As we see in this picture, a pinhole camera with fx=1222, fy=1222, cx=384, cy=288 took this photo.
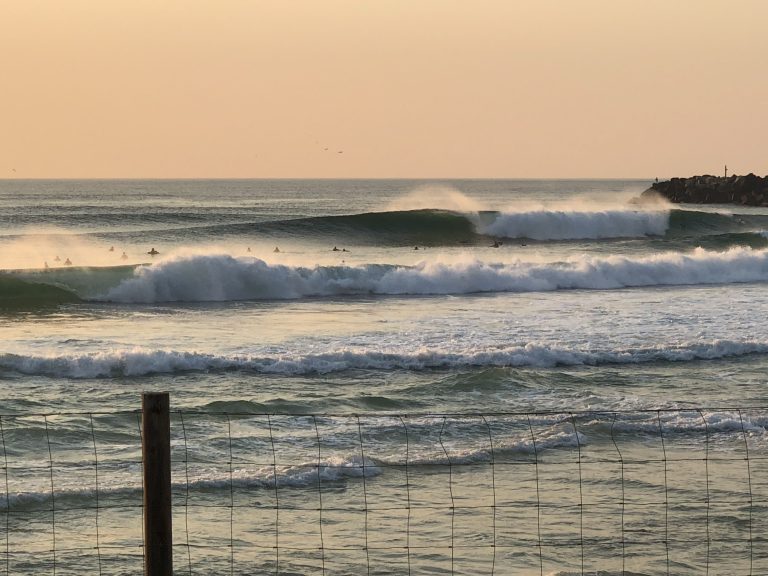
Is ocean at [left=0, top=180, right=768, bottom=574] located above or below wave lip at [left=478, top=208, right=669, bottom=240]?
below

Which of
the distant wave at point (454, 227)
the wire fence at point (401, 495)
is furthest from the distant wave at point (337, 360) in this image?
the distant wave at point (454, 227)

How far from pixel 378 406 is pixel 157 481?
28.9ft

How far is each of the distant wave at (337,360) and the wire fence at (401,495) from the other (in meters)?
3.36

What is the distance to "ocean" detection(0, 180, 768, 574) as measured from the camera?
364 inches

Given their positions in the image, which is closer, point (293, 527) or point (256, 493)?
point (293, 527)

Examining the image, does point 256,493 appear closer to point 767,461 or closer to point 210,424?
point 210,424

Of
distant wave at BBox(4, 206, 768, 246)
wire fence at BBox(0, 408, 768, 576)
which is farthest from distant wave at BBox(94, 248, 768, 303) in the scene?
wire fence at BBox(0, 408, 768, 576)

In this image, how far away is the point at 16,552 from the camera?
29.2 ft

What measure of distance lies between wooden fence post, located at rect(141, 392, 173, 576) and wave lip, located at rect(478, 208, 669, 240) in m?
48.3

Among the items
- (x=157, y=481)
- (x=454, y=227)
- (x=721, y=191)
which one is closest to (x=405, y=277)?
(x=454, y=227)

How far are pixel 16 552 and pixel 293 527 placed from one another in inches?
82.2

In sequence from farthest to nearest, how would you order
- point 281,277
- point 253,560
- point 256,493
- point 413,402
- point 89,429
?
point 281,277 < point 413,402 < point 89,429 < point 256,493 < point 253,560

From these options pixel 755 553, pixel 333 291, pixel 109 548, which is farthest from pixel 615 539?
pixel 333 291

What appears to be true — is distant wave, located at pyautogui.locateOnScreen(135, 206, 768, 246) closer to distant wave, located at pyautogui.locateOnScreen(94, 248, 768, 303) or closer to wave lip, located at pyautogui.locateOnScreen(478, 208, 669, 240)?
wave lip, located at pyautogui.locateOnScreen(478, 208, 669, 240)
